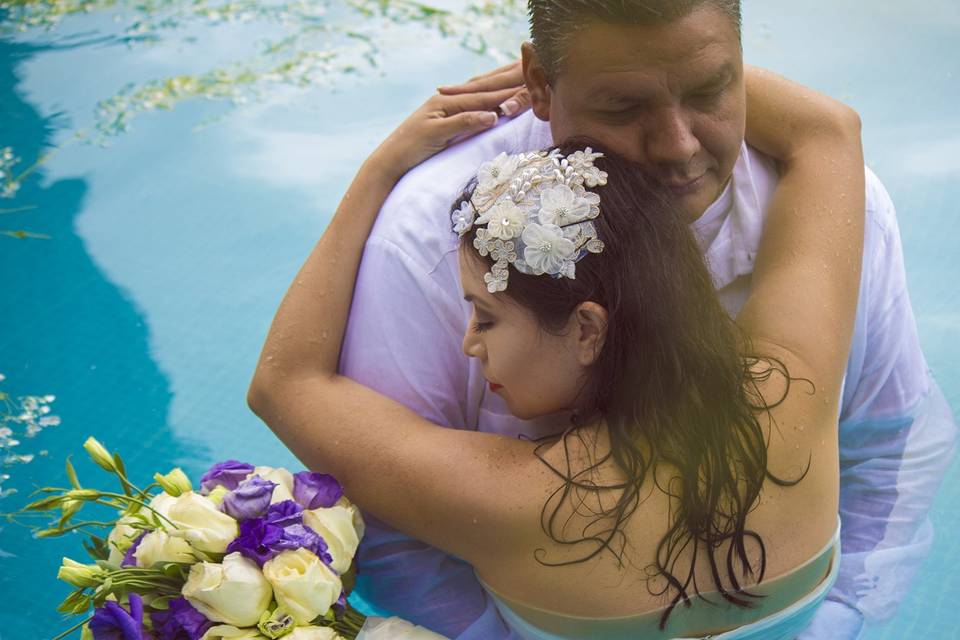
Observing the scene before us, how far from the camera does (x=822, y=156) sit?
2.45 metres

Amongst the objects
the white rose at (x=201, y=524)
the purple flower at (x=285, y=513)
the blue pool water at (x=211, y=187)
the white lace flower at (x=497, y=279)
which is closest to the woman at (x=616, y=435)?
the white lace flower at (x=497, y=279)

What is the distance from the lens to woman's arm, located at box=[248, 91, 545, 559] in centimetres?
209

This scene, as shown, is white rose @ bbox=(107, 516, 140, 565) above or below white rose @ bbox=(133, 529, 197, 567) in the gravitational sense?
below

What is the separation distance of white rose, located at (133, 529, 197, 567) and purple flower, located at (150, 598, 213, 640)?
0.26ft

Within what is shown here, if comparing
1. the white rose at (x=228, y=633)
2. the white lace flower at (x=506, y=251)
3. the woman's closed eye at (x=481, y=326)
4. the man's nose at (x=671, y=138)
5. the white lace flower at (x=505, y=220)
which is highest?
the man's nose at (x=671, y=138)

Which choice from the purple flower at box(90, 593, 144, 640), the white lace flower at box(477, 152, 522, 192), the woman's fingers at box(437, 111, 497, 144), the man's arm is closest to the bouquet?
the purple flower at box(90, 593, 144, 640)

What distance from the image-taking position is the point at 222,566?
2066 millimetres

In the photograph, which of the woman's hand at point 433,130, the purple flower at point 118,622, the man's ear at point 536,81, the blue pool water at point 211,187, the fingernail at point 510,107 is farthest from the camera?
the blue pool water at point 211,187

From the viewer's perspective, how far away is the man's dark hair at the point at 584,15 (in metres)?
2.04

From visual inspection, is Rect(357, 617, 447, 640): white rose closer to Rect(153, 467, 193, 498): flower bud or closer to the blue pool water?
Rect(153, 467, 193, 498): flower bud

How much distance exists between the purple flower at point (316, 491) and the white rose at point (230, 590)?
0.18 m

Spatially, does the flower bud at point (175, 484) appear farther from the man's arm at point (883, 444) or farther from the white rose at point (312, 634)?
the man's arm at point (883, 444)

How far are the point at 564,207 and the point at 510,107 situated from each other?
2.04ft

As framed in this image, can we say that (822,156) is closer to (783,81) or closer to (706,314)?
(783,81)
